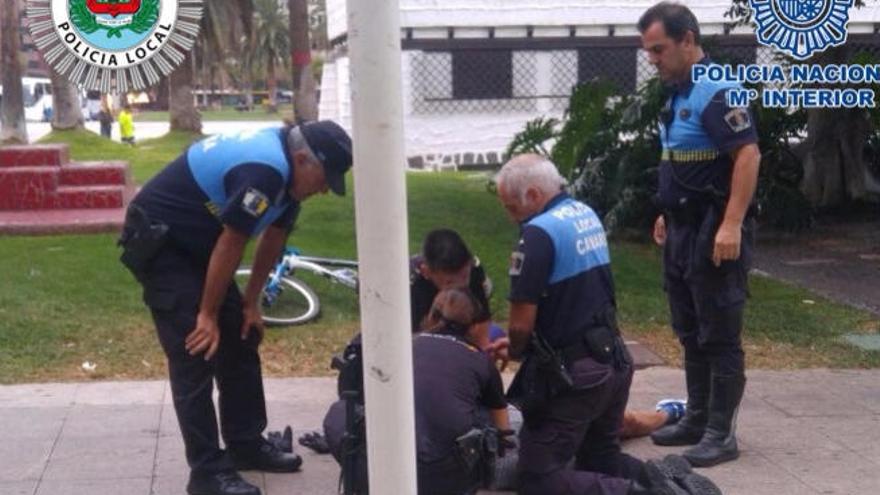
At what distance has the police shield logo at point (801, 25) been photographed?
1210cm

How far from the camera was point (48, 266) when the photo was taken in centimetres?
1020

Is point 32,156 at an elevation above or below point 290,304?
above

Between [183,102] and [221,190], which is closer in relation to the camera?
[221,190]

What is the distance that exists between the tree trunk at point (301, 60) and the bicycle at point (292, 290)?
41.0 ft

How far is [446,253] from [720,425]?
4.86 ft

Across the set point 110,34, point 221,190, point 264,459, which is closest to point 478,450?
point 264,459

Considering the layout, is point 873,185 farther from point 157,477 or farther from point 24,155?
point 157,477

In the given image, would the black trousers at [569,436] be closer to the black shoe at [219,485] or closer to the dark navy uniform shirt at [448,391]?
the dark navy uniform shirt at [448,391]

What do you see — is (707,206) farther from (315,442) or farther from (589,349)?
(315,442)

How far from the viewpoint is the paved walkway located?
5504 mm

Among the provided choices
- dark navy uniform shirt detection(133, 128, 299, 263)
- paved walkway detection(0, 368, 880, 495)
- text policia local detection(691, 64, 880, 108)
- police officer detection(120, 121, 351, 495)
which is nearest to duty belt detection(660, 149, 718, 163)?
paved walkway detection(0, 368, 880, 495)

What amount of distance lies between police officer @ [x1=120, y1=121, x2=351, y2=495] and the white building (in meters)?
19.3

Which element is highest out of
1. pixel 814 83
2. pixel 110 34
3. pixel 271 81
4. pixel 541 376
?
pixel 110 34

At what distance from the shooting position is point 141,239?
16.7ft
